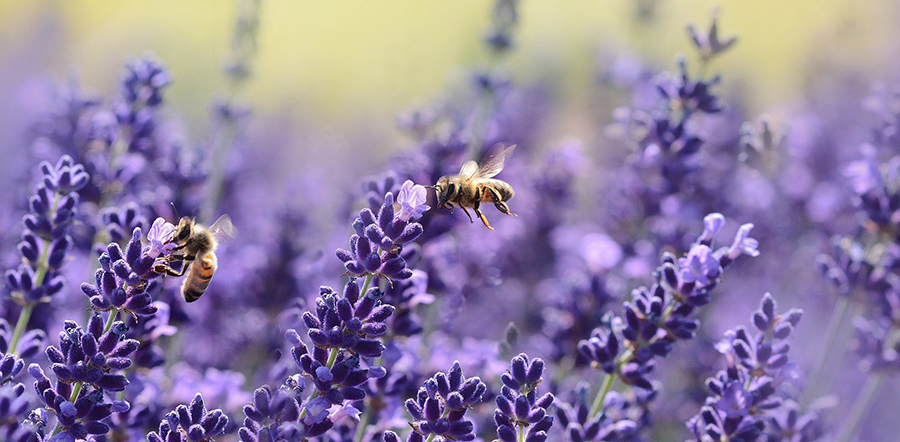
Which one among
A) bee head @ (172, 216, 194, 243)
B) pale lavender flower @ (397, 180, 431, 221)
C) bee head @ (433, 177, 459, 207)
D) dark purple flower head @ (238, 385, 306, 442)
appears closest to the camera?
dark purple flower head @ (238, 385, 306, 442)

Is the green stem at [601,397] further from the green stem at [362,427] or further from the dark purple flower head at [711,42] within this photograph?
the dark purple flower head at [711,42]

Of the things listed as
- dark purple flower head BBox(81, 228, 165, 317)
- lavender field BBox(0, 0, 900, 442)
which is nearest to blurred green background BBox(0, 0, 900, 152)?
lavender field BBox(0, 0, 900, 442)

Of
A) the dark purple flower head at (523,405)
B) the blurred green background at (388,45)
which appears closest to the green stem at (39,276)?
the dark purple flower head at (523,405)

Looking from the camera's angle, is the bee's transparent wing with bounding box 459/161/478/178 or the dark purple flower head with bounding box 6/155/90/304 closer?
the dark purple flower head with bounding box 6/155/90/304

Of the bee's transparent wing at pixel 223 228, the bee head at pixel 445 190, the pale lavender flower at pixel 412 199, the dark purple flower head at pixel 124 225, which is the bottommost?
the pale lavender flower at pixel 412 199

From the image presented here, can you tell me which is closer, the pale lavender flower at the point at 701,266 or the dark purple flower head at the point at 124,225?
the pale lavender flower at the point at 701,266

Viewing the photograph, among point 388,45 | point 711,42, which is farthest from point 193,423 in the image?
point 388,45

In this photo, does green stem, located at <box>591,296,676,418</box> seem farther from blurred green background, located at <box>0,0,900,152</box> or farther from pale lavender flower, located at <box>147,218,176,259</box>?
blurred green background, located at <box>0,0,900,152</box>

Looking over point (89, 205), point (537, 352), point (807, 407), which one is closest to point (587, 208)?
point (537, 352)
